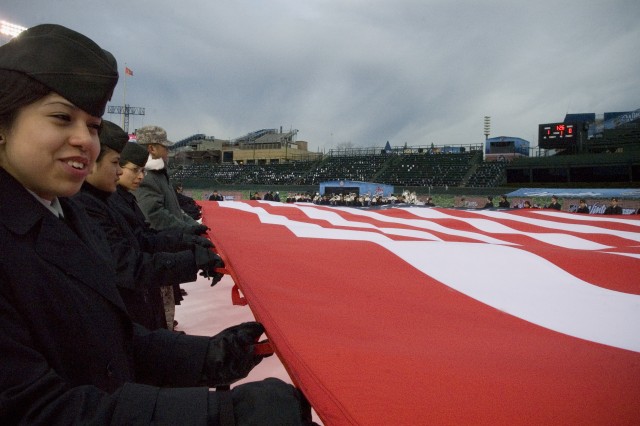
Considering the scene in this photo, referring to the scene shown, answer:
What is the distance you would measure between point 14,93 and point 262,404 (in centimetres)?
53

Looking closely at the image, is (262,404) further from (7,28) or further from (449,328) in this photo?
(7,28)

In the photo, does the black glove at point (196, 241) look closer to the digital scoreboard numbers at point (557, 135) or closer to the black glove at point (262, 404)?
the black glove at point (262, 404)

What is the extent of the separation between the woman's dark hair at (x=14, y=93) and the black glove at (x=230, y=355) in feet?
1.57

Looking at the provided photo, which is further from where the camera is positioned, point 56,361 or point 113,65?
point 113,65

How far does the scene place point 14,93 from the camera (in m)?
0.55

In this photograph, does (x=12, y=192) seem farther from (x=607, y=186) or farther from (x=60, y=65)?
(x=607, y=186)

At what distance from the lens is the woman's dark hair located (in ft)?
1.80

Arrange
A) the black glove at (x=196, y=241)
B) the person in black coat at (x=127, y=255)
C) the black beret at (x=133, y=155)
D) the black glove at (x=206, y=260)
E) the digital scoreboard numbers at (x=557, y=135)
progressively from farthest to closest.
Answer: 1. the digital scoreboard numbers at (x=557, y=135)
2. the black beret at (x=133, y=155)
3. the black glove at (x=196, y=241)
4. the black glove at (x=206, y=260)
5. the person in black coat at (x=127, y=255)

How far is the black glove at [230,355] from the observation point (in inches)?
29.7

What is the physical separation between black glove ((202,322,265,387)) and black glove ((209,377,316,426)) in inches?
9.9

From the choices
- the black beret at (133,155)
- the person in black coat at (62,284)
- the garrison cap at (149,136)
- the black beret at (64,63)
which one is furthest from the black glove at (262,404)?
the garrison cap at (149,136)

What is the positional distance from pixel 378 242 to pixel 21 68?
169 cm

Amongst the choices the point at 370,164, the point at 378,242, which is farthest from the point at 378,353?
the point at 370,164

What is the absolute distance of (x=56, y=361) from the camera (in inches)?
20.2
